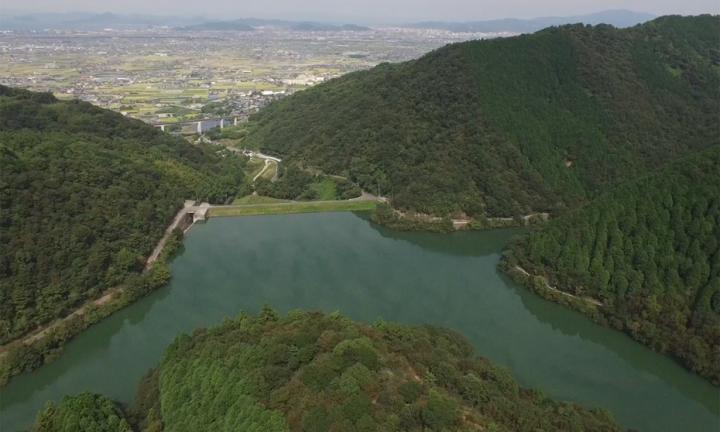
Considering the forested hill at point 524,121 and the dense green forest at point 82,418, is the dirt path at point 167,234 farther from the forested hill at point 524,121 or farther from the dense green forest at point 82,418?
the dense green forest at point 82,418

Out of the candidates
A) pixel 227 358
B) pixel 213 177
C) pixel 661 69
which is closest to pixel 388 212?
pixel 213 177

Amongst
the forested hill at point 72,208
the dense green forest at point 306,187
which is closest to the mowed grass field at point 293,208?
the dense green forest at point 306,187

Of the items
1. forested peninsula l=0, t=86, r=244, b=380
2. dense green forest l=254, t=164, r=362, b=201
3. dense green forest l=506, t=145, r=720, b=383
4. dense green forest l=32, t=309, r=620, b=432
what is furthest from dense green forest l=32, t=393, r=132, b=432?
dense green forest l=254, t=164, r=362, b=201

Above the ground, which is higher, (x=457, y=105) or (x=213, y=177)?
(x=457, y=105)

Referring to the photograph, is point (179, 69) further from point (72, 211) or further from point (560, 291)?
point (560, 291)

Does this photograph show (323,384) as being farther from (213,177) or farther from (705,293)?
(213,177)

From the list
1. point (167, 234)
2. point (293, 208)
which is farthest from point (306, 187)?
point (167, 234)

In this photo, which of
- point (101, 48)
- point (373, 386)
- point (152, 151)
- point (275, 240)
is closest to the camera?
point (373, 386)

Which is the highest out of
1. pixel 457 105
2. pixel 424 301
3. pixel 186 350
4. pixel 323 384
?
pixel 457 105
